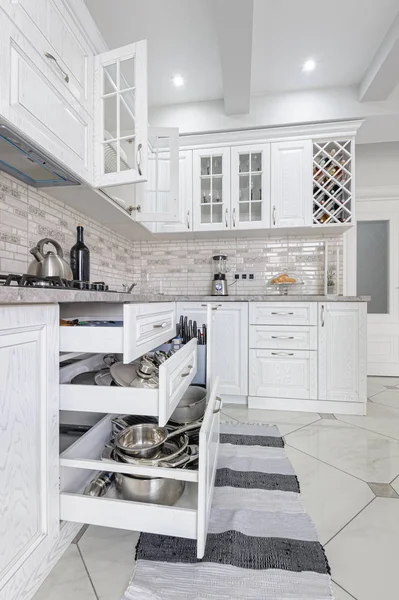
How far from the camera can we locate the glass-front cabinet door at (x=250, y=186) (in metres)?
2.76

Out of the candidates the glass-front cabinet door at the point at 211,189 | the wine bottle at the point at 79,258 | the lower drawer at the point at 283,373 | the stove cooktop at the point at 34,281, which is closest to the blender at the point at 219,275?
the glass-front cabinet door at the point at 211,189

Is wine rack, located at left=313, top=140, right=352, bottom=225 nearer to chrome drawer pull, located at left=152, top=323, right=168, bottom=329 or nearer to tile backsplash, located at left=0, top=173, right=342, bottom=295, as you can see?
tile backsplash, located at left=0, top=173, right=342, bottom=295

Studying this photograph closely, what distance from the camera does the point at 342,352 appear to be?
229cm

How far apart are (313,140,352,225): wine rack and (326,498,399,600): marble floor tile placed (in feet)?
7.39

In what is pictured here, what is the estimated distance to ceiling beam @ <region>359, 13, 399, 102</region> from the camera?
198cm

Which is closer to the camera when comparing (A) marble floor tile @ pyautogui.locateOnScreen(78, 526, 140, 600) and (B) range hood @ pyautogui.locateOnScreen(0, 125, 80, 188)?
(A) marble floor tile @ pyautogui.locateOnScreen(78, 526, 140, 600)

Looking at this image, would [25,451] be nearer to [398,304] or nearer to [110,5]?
[110,5]

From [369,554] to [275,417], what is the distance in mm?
1229

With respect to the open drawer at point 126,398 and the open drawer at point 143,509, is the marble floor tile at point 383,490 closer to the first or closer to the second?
the open drawer at point 143,509

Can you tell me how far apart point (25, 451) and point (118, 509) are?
0.32 meters

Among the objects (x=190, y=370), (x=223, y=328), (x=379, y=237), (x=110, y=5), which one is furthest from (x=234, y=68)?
(x=379, y=237)

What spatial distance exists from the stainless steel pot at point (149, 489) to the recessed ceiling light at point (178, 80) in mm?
2848

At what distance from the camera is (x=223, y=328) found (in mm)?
2441

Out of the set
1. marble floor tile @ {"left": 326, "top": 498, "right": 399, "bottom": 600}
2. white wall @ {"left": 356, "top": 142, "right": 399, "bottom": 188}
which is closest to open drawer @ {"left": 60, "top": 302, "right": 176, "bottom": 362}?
marble floor tile @ {"left": 326, "top": 498, "right": 399, "bottom": 600}
